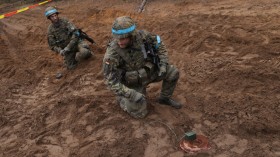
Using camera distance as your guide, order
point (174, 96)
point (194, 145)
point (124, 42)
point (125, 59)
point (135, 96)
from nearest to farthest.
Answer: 1. point (194, 145)
2. point (124, 42)
3. point (135, 96)
4. point (125, 59)
5. point (174, 96)

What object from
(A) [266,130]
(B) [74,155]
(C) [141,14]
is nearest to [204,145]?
(A) [266,130]

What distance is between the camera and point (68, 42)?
7.23 m

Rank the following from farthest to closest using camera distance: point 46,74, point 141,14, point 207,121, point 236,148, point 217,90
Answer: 1. point 141,14
2. point 46,74
3. point 217,90
4. point 207,121
5. point 236,148

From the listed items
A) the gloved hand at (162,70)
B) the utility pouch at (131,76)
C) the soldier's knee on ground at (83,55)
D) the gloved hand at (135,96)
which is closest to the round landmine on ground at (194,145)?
the gloved hand at (135,96)

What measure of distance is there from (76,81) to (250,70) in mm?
3241

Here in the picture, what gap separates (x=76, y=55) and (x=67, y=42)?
34 centimetres

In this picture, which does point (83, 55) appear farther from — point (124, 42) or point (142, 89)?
point (124, 42)

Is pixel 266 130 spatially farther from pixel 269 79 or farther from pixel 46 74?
pixel 46 74

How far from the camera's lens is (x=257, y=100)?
4793 millimetres

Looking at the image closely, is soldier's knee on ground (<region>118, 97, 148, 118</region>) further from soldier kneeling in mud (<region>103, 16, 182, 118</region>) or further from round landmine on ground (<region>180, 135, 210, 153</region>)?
round landmine on ground (<region>180, 135, 210, 153</region>)

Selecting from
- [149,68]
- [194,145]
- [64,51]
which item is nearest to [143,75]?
[149,68]

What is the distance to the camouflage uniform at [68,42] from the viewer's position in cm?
707

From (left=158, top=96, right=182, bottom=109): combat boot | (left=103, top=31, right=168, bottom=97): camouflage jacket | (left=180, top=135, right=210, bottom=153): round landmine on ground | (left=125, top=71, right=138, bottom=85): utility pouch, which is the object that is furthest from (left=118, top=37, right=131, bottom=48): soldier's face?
(left=180, top=135, right=210, bottom=153): round landmine on ground

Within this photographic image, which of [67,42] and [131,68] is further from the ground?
[131,68]
